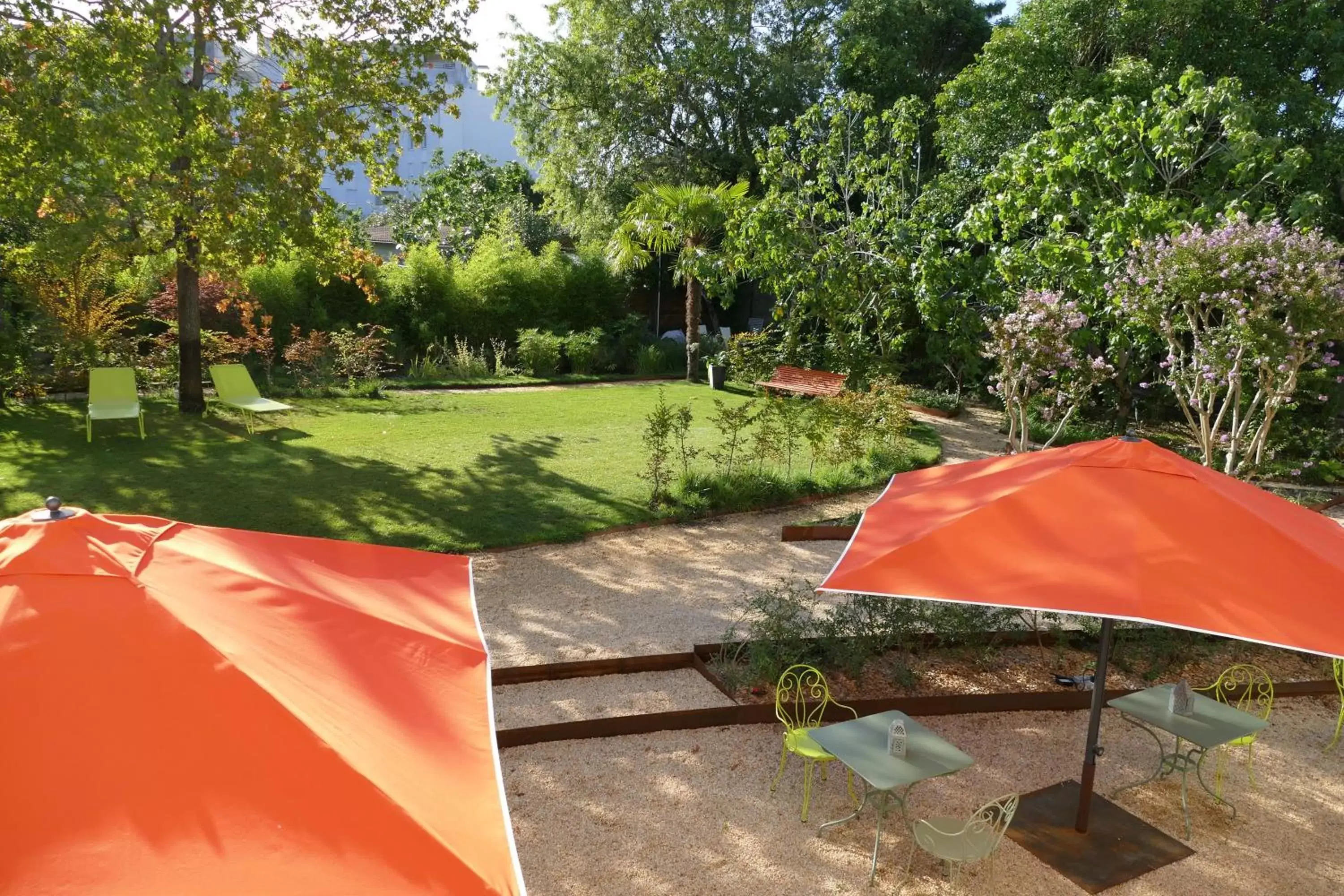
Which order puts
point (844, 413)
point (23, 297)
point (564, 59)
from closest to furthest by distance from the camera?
point (844, 413) → point (23, 297) → point (564, 59)

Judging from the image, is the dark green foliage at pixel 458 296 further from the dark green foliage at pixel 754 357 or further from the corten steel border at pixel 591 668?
the corten steel border at pixel 591 668

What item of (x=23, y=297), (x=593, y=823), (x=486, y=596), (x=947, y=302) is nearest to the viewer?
(x=593, y=823)

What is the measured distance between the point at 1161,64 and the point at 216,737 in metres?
18.5

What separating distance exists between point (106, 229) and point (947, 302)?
512 inches

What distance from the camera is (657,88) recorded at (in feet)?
73.3

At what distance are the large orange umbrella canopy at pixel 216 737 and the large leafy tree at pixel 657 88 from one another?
2099 cm

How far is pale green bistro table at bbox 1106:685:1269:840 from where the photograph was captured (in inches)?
204

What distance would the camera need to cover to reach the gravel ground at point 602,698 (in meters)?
6.14

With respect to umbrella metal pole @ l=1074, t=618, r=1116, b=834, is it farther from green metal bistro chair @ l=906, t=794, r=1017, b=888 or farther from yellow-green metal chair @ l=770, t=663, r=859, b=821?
yellow-green metal chair @ l=770, t=663, r=859, b=821

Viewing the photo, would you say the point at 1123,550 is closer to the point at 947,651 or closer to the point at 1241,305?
the point at 947,651

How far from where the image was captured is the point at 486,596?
26.7ft

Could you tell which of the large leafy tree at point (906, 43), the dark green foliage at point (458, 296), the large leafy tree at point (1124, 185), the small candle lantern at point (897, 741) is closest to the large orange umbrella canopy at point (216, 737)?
the small candle lantern at point (897, 741)

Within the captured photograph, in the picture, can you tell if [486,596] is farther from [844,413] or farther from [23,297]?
[23,297]

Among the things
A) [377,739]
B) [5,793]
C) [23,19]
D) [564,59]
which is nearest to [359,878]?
[377,739]
